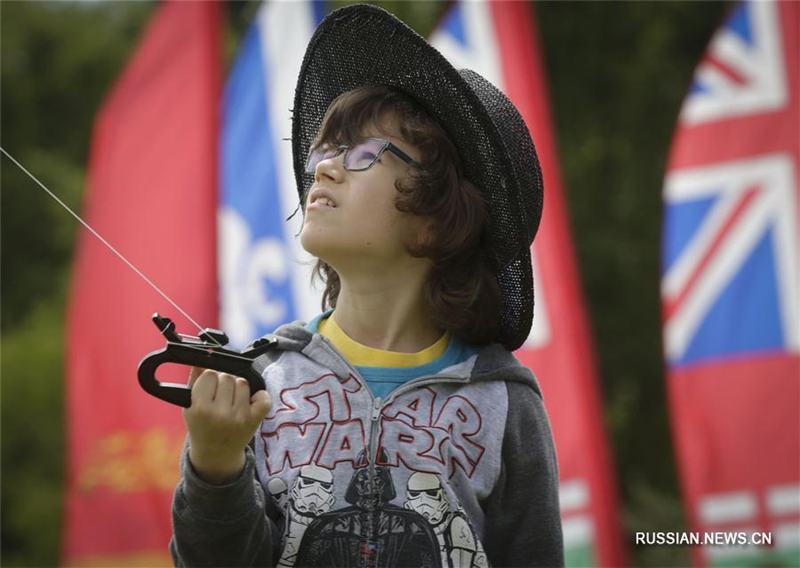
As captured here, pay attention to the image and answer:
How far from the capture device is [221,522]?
5.84 ft

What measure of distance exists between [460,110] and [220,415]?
66 cm

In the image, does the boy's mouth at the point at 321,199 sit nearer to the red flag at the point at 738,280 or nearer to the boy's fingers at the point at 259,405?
the boy's fingers at the point at 259,405

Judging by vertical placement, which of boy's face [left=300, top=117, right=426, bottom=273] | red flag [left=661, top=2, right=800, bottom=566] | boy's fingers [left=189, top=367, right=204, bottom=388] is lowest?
boy's fingers [left=189, top=367, right=204, bottom=388]

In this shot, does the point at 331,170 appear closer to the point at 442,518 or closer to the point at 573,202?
the point at 442,518

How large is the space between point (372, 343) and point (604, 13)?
34.4 feet

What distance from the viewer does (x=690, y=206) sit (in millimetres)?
5676

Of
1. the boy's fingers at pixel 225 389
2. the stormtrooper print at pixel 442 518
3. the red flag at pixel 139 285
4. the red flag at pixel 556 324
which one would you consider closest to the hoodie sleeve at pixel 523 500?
the stormtrooper print at pixel 442 518

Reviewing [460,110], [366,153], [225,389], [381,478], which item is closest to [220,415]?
[225,389]

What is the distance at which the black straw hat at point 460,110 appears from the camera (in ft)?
6.64

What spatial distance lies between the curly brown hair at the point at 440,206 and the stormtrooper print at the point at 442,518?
283mm

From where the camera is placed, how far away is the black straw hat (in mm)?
2025

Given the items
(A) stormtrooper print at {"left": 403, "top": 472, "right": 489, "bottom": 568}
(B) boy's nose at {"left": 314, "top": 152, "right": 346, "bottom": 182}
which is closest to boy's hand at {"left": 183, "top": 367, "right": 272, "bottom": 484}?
(A) stormtrooper print at {"left": 403, "top": 472, "right": 489, "bottom": 568}

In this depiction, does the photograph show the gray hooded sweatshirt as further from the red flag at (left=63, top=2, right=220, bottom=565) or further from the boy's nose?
the red flag at (left=63, top=2, right=220, bottom=565)

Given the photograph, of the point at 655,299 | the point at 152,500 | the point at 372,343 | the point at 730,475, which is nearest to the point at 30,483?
the point at 152,500
